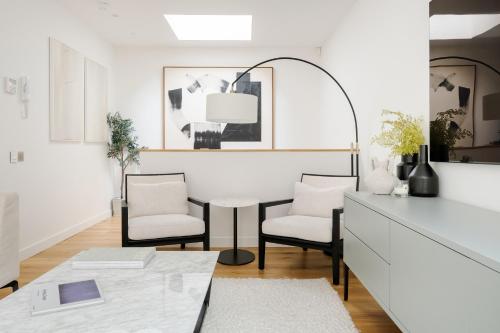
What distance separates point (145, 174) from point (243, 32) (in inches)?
125

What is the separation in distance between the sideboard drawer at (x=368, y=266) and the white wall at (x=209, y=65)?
406cm

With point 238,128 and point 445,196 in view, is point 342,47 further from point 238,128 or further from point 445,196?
point 445,196

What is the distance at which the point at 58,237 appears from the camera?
412 cm

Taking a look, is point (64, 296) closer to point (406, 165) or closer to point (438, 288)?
point (438, 288)

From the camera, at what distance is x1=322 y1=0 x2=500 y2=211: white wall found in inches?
80.0

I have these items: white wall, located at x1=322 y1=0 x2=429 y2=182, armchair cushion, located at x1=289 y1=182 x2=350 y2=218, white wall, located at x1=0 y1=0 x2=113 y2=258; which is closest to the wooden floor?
white wall, located at x1=0 y1=0 x2=113 y2=258

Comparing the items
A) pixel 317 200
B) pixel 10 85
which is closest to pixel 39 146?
pixel 10 85

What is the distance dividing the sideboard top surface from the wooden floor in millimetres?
757

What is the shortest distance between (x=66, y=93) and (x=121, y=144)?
4.77 ft

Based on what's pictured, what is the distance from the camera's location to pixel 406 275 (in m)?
1.50

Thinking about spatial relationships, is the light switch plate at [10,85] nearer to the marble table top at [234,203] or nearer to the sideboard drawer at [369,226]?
the marble table top at [234,203]

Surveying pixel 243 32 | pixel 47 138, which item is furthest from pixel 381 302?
pixel 243 32

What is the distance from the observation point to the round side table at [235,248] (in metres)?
3.26

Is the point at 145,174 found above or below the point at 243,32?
below
